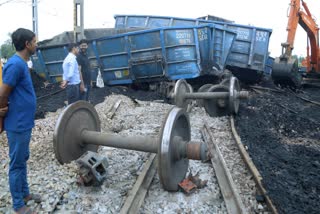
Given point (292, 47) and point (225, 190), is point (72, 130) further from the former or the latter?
point (292, 47)

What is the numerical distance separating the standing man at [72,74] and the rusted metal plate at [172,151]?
3.42 metres

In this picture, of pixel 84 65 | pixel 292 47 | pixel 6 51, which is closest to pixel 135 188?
pixel 84 65

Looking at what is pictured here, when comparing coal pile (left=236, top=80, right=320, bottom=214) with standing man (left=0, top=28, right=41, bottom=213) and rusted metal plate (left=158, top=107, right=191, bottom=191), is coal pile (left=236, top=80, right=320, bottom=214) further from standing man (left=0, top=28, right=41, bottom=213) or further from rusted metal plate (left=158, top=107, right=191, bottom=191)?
standing man (left=0, top=28, right=41, bottom=213)

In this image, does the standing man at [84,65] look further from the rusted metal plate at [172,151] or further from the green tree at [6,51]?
the green tree at [6,51]

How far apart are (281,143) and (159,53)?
5090 mm

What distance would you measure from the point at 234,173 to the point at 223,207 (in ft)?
3.16

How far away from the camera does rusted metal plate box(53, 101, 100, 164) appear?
3.56m

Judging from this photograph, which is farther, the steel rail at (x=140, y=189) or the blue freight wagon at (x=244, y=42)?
the blue freight wagon at (x=244, y=42)

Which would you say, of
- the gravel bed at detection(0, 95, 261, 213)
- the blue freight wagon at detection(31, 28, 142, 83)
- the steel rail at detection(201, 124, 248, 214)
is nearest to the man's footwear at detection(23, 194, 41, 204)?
the gravel bed at detection(0, 95, 261, 213)

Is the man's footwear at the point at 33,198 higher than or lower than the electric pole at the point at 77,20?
lower

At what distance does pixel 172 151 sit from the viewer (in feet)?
10.5

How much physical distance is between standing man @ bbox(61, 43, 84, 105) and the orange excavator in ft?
30.8

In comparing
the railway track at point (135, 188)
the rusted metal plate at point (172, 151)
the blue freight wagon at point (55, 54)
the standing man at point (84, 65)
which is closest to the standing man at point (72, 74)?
the standing man at point (84, 65)

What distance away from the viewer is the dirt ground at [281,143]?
3605 mm
